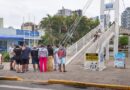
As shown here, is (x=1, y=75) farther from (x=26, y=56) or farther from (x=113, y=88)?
(x=113, y=88)

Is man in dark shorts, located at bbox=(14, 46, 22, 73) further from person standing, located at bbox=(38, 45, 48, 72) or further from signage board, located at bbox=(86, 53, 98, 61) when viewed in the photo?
signage board, located at bbox=(86, 53, 98, 61)

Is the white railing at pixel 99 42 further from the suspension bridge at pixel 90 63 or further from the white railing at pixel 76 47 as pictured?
the white railing at pixel 76 47

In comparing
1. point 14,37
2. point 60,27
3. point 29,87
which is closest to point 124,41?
point 60,27

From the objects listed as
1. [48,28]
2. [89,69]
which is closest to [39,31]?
[48,28]

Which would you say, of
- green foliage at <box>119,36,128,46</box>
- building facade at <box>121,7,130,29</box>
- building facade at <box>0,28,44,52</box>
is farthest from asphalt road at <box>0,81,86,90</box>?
building facade at <box>121,7,130,29</box>

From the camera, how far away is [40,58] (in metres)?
20.3

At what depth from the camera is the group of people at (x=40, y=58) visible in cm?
1989

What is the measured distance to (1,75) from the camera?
61.1 ft

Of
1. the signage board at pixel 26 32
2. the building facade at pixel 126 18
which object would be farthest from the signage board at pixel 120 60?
the building facade at pixel 126 18

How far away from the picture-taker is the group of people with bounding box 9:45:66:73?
19891mm

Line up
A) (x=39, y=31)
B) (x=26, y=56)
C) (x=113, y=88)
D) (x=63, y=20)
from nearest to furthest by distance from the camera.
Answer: (x=113, y=88), (x=26, y=56), (x=63, y=20), (x=39, y=31)

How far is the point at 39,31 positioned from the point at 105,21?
31.1 meters

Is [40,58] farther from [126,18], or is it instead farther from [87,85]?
[126,18]

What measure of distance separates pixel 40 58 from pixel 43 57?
0.29m
